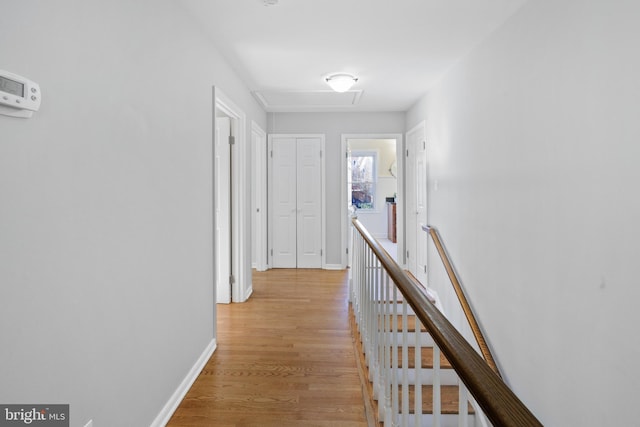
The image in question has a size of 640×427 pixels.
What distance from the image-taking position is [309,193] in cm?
542

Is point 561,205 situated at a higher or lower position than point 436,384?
higher

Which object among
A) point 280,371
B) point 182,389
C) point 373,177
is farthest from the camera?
point 373,177

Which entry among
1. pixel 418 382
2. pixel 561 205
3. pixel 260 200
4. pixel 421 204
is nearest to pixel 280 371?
pixel 418 382

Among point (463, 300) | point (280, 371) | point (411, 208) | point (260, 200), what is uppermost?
point (260, 200)

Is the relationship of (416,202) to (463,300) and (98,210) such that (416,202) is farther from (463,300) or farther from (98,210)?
(98,210)

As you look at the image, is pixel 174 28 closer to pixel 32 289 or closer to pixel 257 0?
pixel 257 0

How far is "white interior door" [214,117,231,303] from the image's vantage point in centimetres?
372

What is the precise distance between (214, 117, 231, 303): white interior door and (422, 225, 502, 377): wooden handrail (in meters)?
2.26

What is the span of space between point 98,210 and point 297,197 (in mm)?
4112

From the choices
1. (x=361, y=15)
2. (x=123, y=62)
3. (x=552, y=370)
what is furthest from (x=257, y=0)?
(x=552, y=370)

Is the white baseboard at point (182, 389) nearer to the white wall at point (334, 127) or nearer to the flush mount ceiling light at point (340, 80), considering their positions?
the flush mount ceiling light at point (340, 80)

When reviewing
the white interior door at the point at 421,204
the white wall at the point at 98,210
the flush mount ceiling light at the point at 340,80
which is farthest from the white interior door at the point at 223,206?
the white interior door at the point at 421,204

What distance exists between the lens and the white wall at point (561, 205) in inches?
58.8

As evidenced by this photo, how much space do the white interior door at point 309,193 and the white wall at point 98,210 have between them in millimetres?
3130
